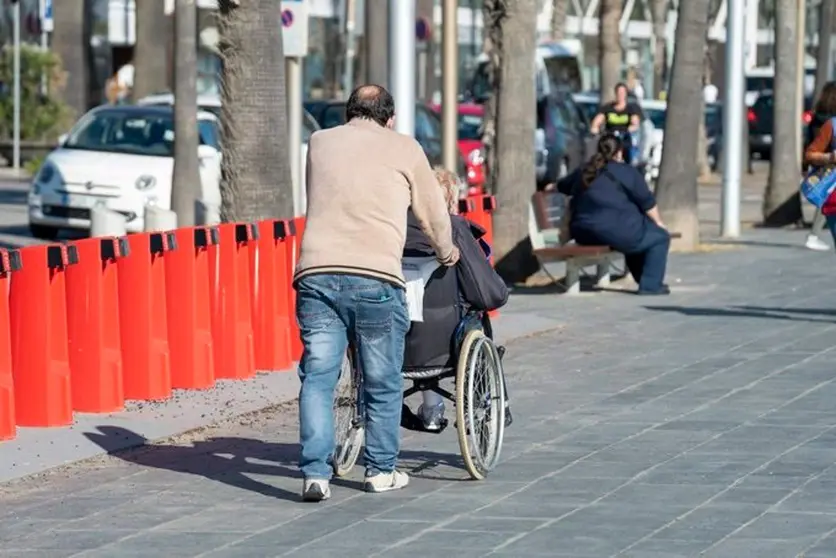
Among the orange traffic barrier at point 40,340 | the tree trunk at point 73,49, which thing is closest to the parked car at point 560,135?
the tree trunk at point 73,49

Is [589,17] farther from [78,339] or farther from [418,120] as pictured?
[78,339]

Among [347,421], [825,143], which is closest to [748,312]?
[825,143]

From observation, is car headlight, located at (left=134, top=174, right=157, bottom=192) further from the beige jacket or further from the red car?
the beige jacket

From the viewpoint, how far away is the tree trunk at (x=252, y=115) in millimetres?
13938

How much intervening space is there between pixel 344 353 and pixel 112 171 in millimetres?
13957

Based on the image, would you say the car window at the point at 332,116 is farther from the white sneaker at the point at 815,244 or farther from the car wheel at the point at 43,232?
the white sneaker at the point at 815,244

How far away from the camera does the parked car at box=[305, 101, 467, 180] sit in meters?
28.7

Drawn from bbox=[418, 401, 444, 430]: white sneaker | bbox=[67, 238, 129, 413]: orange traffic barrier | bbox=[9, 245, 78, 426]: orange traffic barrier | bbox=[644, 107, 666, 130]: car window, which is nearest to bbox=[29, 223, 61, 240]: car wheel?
bbox=[67, 238, 129, 413]: orange traffic barrier

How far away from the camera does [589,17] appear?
232ft

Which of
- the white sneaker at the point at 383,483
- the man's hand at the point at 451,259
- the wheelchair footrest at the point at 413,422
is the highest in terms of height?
the man's hand at the point at 451,259

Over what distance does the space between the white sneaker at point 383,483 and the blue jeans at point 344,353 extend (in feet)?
0.11

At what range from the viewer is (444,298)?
9.24 metres

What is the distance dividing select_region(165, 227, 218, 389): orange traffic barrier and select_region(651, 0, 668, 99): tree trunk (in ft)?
133

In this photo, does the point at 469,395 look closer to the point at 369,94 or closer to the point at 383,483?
the point at 383,483
